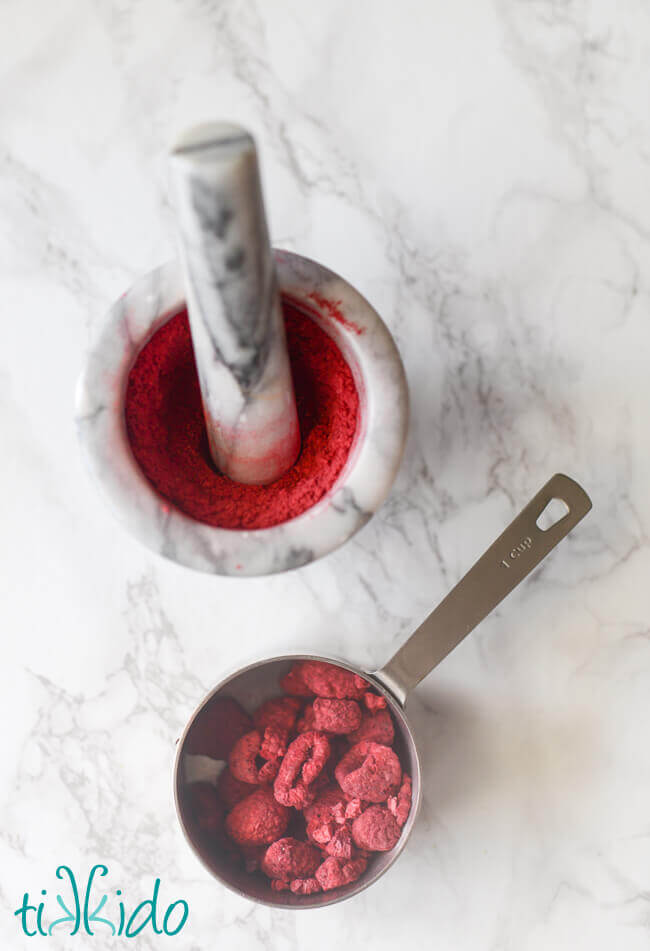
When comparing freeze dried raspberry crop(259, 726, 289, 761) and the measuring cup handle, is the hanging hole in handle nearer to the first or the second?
the measuring cup handle

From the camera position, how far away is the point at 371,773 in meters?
0.83

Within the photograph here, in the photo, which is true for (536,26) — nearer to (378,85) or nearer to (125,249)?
(378,85)

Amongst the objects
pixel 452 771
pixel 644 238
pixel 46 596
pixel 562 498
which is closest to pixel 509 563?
pixel 562 498

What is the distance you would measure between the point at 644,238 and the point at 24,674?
0.83m

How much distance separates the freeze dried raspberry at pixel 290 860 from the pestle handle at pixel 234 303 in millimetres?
384

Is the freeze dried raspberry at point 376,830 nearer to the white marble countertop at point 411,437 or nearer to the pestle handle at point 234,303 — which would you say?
the white marble countertop at point 411,437

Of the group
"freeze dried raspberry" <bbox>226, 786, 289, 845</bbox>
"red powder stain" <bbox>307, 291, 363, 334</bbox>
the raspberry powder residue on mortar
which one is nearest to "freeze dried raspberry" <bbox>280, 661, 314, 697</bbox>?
the raspberry powder residue on mortar

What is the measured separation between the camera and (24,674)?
90 centimetres

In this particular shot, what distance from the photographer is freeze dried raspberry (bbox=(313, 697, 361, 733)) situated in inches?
33.1

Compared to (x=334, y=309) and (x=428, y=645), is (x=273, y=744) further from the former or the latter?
(x=334, y=309)

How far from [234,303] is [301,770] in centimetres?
50

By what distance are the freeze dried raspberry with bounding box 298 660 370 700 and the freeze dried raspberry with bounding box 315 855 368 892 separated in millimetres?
165

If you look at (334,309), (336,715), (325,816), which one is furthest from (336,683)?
(334,309)
